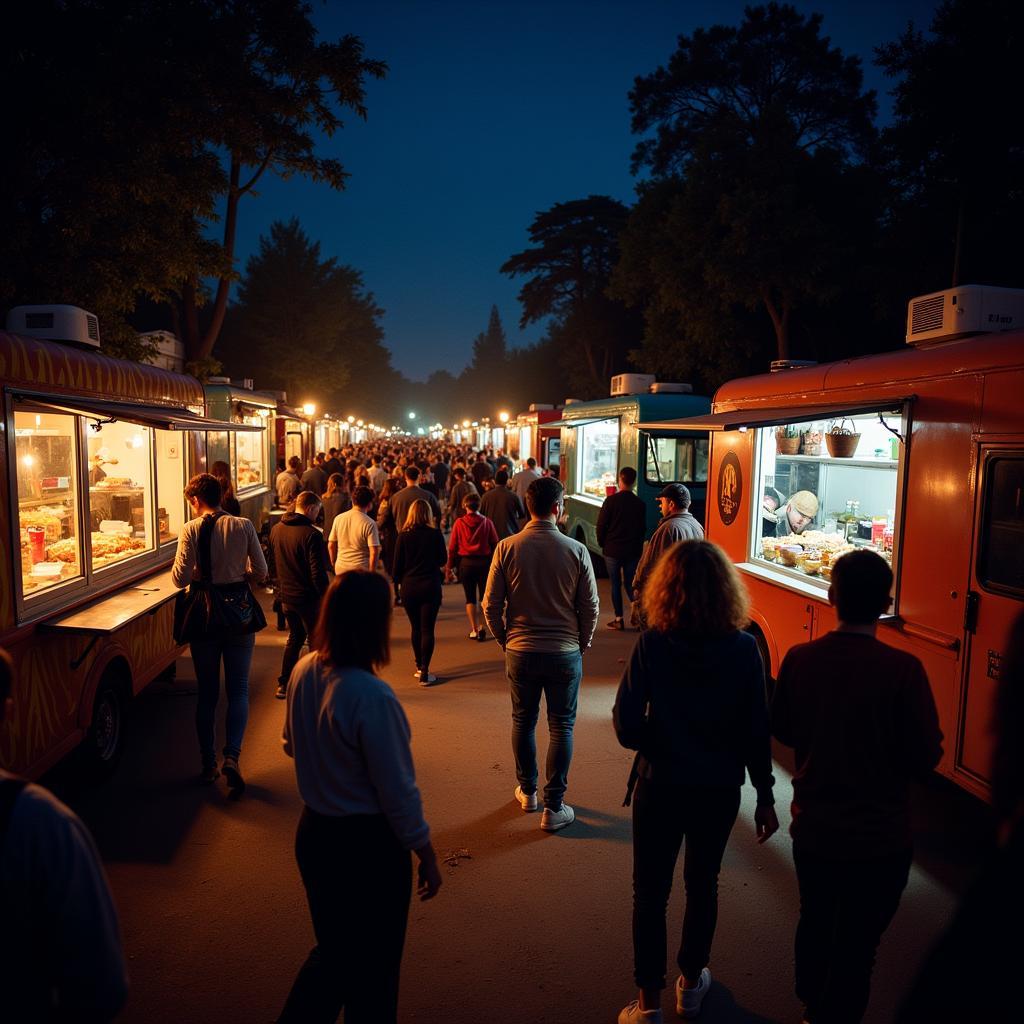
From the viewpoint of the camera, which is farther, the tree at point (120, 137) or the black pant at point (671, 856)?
the tree at point (120, 137)

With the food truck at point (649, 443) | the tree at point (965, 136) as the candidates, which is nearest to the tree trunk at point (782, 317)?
the tree at point (965, 136)

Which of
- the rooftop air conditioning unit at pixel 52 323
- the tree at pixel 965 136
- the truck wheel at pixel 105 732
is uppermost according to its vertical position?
the tree at pixel 965 136

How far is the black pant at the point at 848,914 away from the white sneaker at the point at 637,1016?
1.89 feet

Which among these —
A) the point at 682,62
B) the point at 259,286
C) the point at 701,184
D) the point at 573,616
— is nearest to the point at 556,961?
the point at 573,616

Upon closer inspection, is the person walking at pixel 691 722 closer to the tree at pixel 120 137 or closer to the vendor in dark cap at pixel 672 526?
the vendor in dark cap at pixel 672 526

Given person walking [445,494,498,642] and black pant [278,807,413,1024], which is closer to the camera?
black pant [278,807,413,1024]

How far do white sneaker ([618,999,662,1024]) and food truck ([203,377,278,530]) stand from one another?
9336mm

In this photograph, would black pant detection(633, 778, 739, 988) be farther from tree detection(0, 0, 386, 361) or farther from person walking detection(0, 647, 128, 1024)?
tree detection(0, 0, 386, 361)

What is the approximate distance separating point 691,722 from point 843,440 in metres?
4.23

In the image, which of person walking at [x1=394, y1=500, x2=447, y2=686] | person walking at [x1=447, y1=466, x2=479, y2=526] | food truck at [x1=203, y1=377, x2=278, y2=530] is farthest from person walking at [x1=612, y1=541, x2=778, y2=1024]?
food truck at [x1=203, y1=377, x2=278, y2=530]

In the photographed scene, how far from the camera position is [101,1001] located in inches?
59.4

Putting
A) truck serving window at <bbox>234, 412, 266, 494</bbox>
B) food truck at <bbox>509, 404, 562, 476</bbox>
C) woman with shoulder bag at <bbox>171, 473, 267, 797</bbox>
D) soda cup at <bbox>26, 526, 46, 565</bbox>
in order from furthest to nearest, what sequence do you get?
food truck at <bbox>509, 404, 562, 476</bbox>
truck serving window at <bbox>234, 412, 266, 494</bbox>
soda cup at <bbox>26, 526, 46, 565</bbox>
woman with shoulder bag at <bbox>171, 473, 267, 797</bbox>

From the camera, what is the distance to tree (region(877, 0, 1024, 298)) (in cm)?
1409

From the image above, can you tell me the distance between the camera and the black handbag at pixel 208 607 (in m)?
4.89
